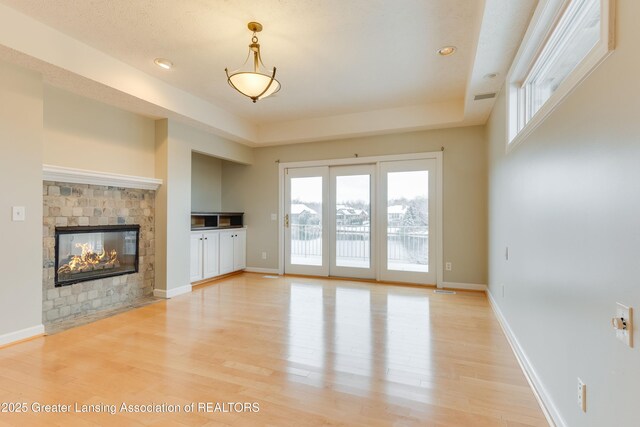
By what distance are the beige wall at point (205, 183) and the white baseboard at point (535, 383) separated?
5.29 m

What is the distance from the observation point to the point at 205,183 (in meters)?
6.20

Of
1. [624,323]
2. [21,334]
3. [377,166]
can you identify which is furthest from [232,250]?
[624,323]

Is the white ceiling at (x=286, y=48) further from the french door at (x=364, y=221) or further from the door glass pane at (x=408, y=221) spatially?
the french door at (x=364, y=221)

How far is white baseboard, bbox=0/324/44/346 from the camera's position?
8.94ft

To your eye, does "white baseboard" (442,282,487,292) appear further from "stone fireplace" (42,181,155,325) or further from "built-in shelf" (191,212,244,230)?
"stone fireplace" (42,181,155,325)

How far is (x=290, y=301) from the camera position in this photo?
4.17m

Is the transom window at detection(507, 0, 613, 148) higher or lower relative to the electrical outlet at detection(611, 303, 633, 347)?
higher

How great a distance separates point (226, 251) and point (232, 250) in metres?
0.19

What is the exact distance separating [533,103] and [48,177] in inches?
185

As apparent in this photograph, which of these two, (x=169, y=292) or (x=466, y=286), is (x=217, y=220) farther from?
(x=466, y=286)

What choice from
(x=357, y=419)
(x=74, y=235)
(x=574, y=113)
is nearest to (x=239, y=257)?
(x=74, y=235)

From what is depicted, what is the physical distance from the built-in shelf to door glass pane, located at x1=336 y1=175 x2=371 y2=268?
2.07 m

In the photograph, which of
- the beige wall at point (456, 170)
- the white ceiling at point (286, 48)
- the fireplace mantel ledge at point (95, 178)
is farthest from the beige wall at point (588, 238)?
the fireplace mantel ledge at point (95, 178)

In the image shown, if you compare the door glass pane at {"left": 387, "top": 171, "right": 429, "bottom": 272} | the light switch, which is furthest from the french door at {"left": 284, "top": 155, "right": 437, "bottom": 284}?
the light switch
